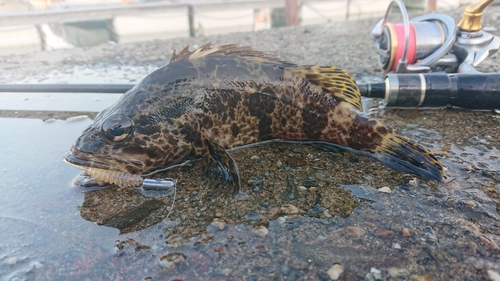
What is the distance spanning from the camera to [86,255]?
2.09 m

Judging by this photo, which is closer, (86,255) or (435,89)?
(86,255)

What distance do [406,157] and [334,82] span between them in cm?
94

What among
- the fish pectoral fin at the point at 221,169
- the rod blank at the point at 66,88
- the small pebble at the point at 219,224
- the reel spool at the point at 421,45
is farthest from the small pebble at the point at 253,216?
the reel spool at the point at 421,45

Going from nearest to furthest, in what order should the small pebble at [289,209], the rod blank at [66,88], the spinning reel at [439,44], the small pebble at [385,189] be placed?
the small pebble at [289,209], the small pebble at [385,189], the spinning reel at [439,44], the rod blank at [66,88]

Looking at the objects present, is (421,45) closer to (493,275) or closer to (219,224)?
(493,275)

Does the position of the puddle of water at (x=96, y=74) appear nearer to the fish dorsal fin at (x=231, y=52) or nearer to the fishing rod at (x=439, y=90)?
the fish dorsal fin at (x=231, y=52)

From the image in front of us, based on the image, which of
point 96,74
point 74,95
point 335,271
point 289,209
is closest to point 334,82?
point 289,209

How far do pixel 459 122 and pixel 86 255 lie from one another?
12.7 feet

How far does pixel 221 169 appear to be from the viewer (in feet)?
9.15

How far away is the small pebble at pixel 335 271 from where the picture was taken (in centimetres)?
185

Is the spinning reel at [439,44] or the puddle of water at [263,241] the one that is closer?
the puddle of water at [263,241]

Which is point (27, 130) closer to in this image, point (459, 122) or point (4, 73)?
point (4, 73)

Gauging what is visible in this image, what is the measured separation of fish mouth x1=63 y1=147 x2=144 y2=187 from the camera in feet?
8.52

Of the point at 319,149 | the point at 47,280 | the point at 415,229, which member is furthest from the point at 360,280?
the point at 47,280
